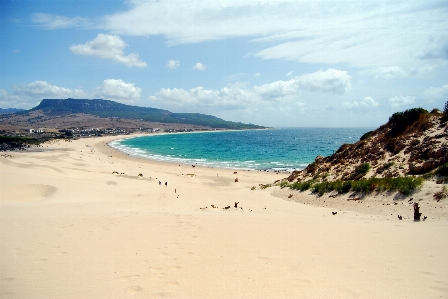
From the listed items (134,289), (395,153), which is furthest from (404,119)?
(134,289)

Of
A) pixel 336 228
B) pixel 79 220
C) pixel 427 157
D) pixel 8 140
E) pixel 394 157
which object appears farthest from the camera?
pixel 8 140

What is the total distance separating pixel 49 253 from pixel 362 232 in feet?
30.5

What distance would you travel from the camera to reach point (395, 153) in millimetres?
19844

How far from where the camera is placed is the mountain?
17297mm

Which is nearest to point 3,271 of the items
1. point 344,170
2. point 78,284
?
point 78,284

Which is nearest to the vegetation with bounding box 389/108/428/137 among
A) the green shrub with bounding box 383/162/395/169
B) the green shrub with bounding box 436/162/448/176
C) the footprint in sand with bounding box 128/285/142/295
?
the green shrub with bounding box 383/162/395/169

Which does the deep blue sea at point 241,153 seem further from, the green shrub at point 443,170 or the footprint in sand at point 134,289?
the footprint in sand at point 134,289

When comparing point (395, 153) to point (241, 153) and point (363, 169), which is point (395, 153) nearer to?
point (363, 169)

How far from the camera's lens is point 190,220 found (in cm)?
1135

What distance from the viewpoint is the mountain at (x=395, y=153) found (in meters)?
17.3

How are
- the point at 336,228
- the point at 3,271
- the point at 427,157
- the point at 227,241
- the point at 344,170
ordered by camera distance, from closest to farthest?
the point at 3,271
the point at 227,241
the point at 336,228
the point at 427,157
the point at 344,170

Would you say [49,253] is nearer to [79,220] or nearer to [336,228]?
[79,220]

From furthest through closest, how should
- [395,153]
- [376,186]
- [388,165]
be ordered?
[395,153] → [388,165] → [376,186]

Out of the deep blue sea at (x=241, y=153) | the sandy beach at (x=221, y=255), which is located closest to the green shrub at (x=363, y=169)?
the sandy beach at (x=221, y=255)
